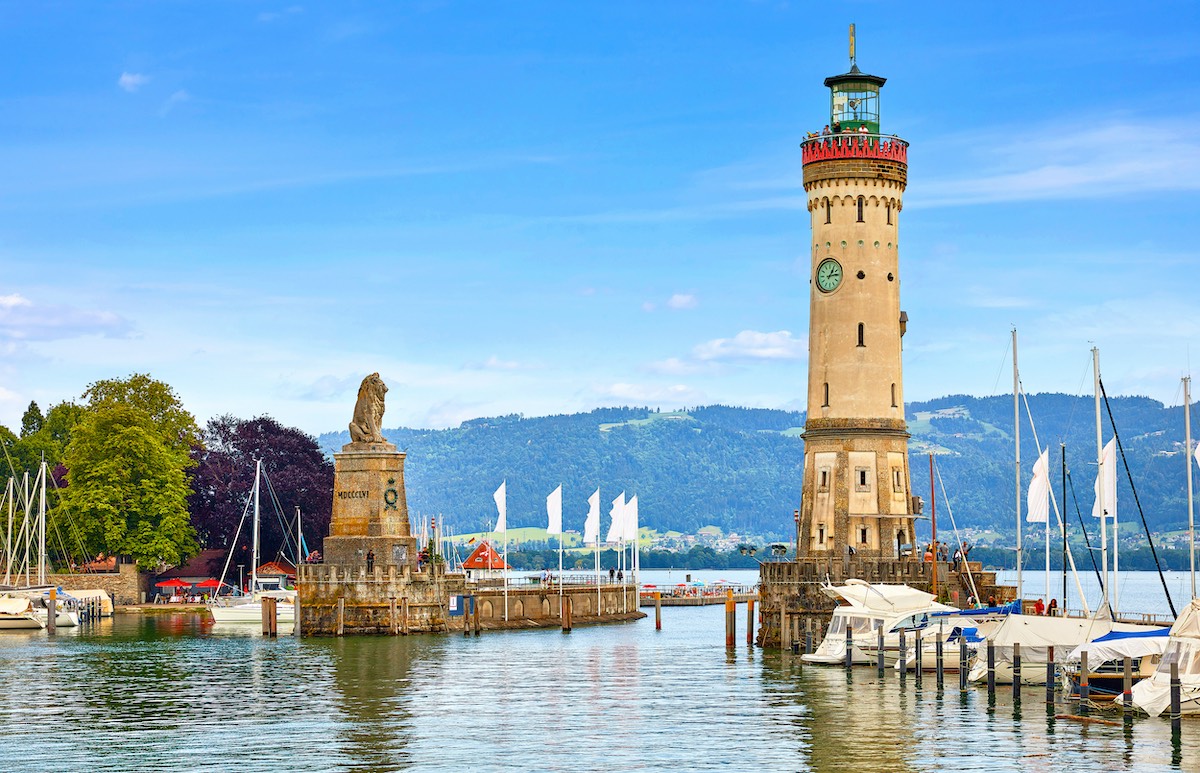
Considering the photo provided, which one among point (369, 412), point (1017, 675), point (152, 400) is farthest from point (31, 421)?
point (1017, 675)

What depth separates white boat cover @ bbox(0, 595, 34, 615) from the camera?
353ft

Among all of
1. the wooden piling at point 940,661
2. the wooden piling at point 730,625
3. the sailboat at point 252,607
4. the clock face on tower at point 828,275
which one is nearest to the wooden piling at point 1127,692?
the wooden piling at point 940,661

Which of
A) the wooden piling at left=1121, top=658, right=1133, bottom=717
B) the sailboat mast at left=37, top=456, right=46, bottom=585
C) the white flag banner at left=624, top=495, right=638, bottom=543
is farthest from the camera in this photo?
the sailboat mast at left=37, top=456, right=46, bottom=585

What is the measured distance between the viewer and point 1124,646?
55.6 meters

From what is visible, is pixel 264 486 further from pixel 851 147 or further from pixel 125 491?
pixel 851 147

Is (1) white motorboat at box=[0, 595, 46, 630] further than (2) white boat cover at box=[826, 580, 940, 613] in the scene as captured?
Yes

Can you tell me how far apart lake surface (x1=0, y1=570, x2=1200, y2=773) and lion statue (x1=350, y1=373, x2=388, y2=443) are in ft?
41.1

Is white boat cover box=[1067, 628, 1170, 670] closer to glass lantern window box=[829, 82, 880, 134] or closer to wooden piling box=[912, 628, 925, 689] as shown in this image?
wooden piling box=[912, 628, 925, 689]

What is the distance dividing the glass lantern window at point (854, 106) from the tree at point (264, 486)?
64.2 metres

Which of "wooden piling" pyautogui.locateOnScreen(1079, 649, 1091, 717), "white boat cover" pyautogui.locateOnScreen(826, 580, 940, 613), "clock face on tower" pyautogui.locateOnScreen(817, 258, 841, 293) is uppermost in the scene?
"clock face on tower" pyautogui.locateOnScreen(817, 258, 841, 293)

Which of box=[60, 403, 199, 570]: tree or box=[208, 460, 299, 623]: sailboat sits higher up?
box=[60, 403, 199, 570]: tree

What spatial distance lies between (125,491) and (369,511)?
39102mm

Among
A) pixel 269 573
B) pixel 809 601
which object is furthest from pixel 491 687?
pixel 269 573

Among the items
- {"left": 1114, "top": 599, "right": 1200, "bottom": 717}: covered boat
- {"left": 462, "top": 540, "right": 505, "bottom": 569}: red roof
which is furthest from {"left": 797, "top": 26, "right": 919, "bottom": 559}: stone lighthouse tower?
{"left": 462, "top": 540, "right": 505, "bottom": 569}: red roof
